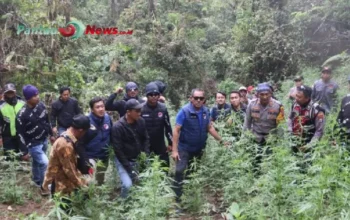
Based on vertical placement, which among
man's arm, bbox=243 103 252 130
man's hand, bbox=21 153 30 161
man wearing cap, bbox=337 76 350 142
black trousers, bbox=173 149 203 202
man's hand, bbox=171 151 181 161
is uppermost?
man wearing cap, bbox=337 76 350 142

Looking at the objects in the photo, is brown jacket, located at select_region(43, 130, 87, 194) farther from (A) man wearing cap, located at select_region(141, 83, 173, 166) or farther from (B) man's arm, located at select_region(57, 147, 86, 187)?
(A) man wearing cap, located at select_region(141, 83, 173, 166)

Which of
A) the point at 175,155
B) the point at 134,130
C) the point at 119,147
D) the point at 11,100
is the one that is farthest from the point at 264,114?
the point at 11,100

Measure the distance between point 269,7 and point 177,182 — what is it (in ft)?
44.2

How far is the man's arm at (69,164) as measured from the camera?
15.0ft

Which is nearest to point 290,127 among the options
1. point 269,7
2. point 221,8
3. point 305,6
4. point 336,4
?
point 269,7

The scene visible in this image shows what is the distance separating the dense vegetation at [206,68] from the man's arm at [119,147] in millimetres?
450

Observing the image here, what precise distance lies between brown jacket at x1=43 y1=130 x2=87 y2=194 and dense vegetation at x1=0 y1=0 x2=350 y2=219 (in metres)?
0.21

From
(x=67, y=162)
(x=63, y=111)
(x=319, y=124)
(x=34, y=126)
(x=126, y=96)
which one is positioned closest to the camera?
(x=67, y=162)

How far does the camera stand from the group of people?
4.75 meters

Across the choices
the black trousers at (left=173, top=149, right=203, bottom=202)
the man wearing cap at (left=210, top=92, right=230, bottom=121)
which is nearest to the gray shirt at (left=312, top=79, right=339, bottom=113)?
the man wearing cap at (left=210, top=92, right=230, bottom=121)

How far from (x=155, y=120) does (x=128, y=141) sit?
2.48ft

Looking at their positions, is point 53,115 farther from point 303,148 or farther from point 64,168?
point 303,148

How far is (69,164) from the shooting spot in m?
4.62

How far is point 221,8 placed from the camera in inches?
960
